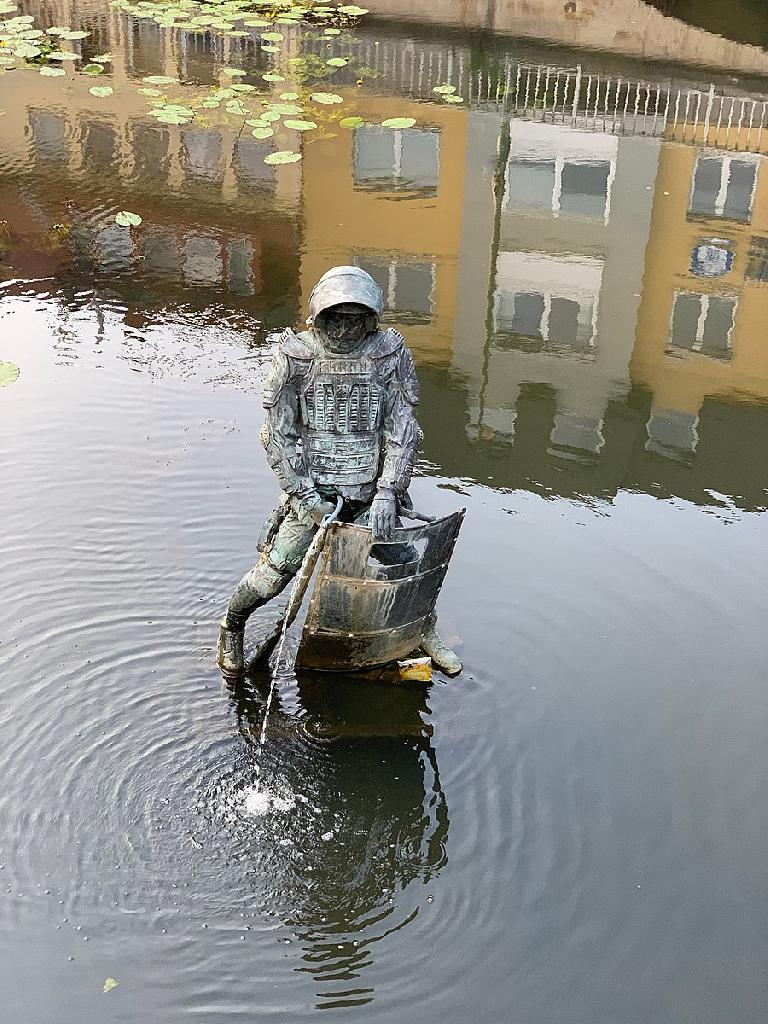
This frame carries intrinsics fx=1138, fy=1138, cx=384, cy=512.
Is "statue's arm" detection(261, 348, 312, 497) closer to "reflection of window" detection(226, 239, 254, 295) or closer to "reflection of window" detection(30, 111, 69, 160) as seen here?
"reflection of window" detection(226, 239, 254, 295)

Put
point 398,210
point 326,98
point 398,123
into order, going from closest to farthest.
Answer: point 398,210 → point 398,123 → point 326,98

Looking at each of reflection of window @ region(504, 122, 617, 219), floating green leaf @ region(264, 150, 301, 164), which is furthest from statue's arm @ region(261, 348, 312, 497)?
reflection of window @ region(504, 122, 617, 219)

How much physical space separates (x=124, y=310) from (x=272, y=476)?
362cm

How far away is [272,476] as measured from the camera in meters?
8.73

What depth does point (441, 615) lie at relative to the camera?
7.24 m

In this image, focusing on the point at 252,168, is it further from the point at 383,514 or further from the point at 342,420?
the point at 383,514

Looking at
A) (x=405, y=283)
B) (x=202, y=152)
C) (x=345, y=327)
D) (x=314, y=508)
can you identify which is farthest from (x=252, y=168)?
(x=314, y=508)

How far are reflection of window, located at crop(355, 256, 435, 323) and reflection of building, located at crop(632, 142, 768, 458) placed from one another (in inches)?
93.9

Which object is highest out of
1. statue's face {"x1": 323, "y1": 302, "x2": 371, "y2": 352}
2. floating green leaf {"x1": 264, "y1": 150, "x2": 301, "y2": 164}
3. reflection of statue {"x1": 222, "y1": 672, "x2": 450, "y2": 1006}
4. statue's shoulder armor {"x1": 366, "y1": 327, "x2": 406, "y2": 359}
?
statue's face {"x1": 323, "y1": 302, "x2": 371, "y2": 352}

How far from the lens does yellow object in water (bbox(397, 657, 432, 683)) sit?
6570mm

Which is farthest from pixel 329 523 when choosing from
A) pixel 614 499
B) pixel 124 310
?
pixel 124 310

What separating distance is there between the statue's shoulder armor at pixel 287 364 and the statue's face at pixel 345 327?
12 cm

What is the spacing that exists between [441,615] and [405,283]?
21.8ft

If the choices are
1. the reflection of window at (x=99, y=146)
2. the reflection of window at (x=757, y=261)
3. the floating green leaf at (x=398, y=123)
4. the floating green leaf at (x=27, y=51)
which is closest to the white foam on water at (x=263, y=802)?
the reflection of window at (x=757, y=261)
